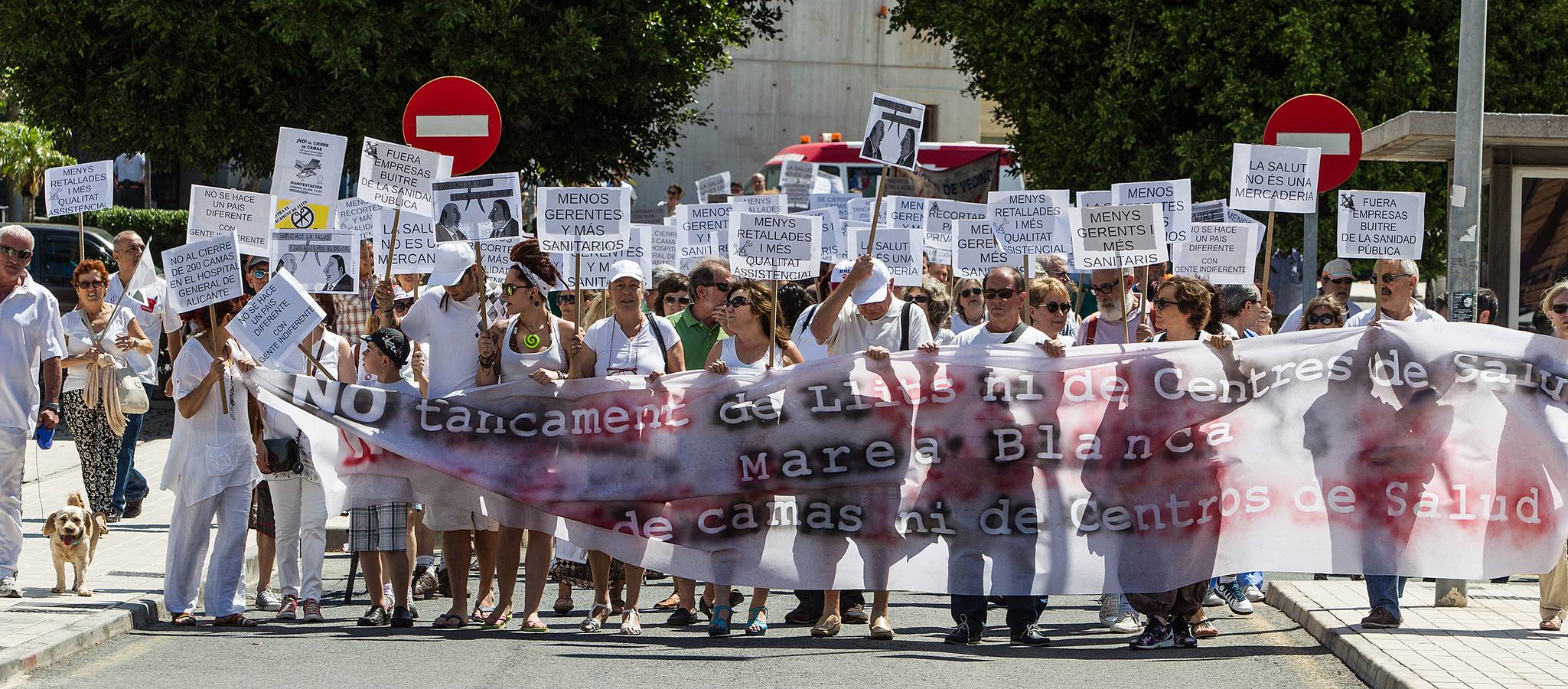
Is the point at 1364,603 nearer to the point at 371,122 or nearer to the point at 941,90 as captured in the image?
the point at 371,122

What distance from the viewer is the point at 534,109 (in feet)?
71.5

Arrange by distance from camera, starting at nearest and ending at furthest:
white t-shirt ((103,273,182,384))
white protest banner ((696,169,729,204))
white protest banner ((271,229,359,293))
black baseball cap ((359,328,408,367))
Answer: black baseball cap ((359,328,408,367)) < white protest banner ((271,229,359,293)) < white t-shirt ((103,273,182,384)) < white protest banner ((696,169,729,204))

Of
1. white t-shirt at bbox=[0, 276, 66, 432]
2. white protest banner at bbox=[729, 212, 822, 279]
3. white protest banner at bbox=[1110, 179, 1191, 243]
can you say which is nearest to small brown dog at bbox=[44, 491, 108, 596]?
white t-shirt at bbox=[0, 276, 66, 432]

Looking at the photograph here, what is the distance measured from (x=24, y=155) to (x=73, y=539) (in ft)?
112

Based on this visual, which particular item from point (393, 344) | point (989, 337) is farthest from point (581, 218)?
point (989, 337)

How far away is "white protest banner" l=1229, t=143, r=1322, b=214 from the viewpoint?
11.4m

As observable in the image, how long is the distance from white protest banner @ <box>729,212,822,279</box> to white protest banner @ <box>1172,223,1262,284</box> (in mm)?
2547

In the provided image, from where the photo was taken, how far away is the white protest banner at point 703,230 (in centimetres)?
1334

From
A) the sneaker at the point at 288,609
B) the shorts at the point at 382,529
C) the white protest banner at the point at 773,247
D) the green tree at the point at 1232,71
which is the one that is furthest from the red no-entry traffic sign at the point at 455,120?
the green tree at the point at 1232,71

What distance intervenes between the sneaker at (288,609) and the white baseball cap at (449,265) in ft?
5.79

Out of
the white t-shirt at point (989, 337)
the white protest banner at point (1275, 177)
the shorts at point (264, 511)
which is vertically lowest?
the shorts at point (264, 511)

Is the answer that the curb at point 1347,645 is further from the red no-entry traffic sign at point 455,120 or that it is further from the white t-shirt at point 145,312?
the white t-shirt at point 145,312

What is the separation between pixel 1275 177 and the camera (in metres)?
11.4

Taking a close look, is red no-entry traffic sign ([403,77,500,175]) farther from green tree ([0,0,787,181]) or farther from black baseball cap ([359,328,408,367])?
green tree ([0,0,787,181])
